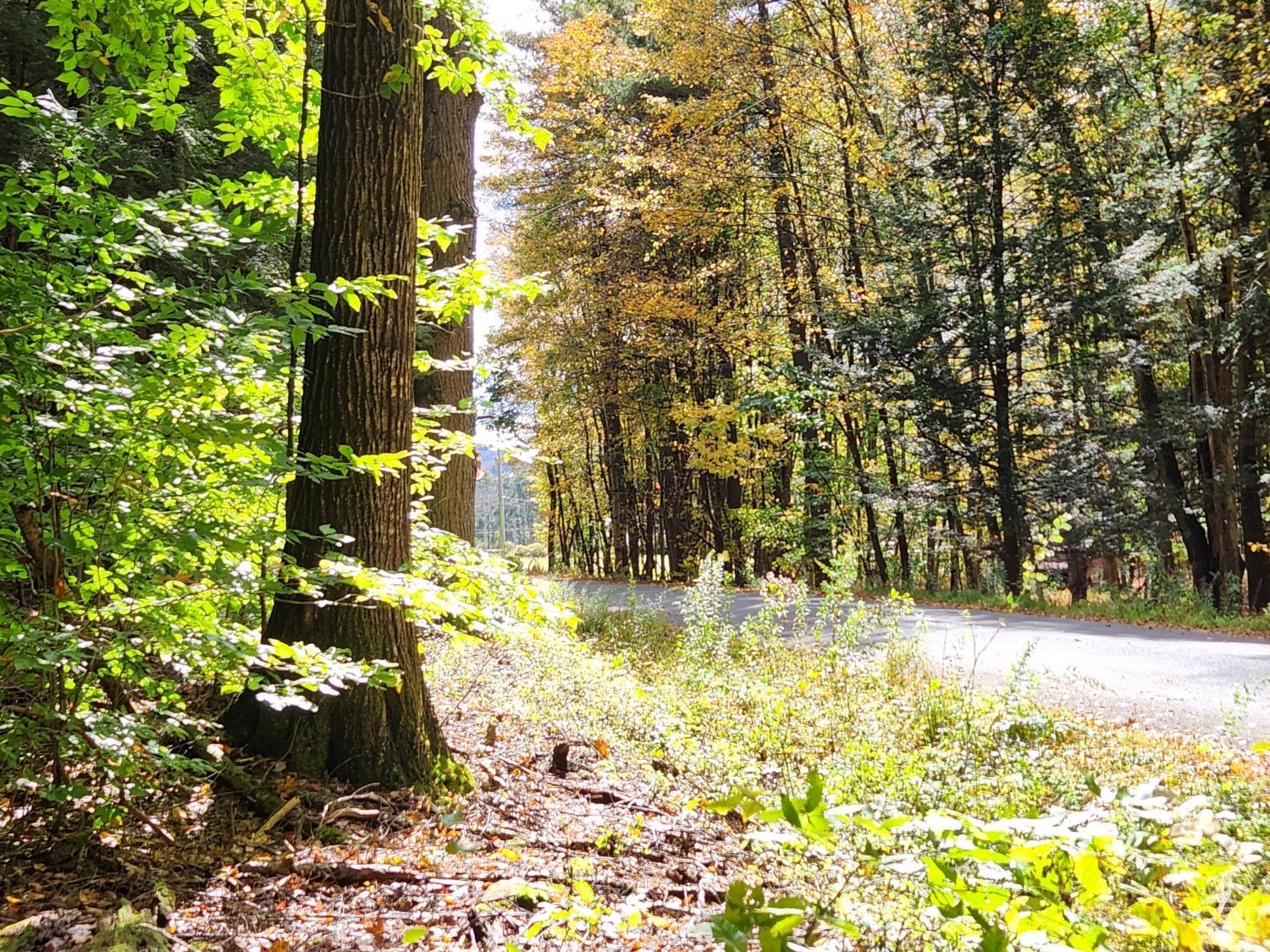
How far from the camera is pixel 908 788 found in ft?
12.4

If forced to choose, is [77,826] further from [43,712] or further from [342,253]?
[342,253]

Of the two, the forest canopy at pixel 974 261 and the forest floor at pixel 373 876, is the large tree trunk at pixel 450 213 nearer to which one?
the forest floor at pixel 373 876

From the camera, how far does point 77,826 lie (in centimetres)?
294

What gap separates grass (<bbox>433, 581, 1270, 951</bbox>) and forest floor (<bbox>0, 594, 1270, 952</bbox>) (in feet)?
0.07

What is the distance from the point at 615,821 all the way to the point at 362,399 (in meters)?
2.44

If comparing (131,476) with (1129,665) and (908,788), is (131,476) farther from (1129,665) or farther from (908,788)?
(1129,665)

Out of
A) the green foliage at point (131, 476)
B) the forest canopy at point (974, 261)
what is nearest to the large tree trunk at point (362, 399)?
the green foliage at point (131, 476)


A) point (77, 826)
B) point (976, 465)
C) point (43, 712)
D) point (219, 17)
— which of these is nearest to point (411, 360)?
point (219, 17)

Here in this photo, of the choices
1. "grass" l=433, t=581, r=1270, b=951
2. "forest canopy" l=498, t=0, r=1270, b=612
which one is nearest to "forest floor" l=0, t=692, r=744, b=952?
"grass" l=433, t=581, r=1270, b=951

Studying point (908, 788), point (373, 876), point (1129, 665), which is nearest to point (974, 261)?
point (1129, 665)

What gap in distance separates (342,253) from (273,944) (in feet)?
9.33

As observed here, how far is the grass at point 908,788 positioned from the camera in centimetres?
112

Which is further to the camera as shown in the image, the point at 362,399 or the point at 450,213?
the point at 450,213

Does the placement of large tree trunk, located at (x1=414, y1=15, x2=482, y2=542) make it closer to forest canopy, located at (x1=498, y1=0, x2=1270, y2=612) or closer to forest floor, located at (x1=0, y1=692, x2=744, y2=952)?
forest floor, located at (x1=0, y1=692, x2=744, y2=952)
